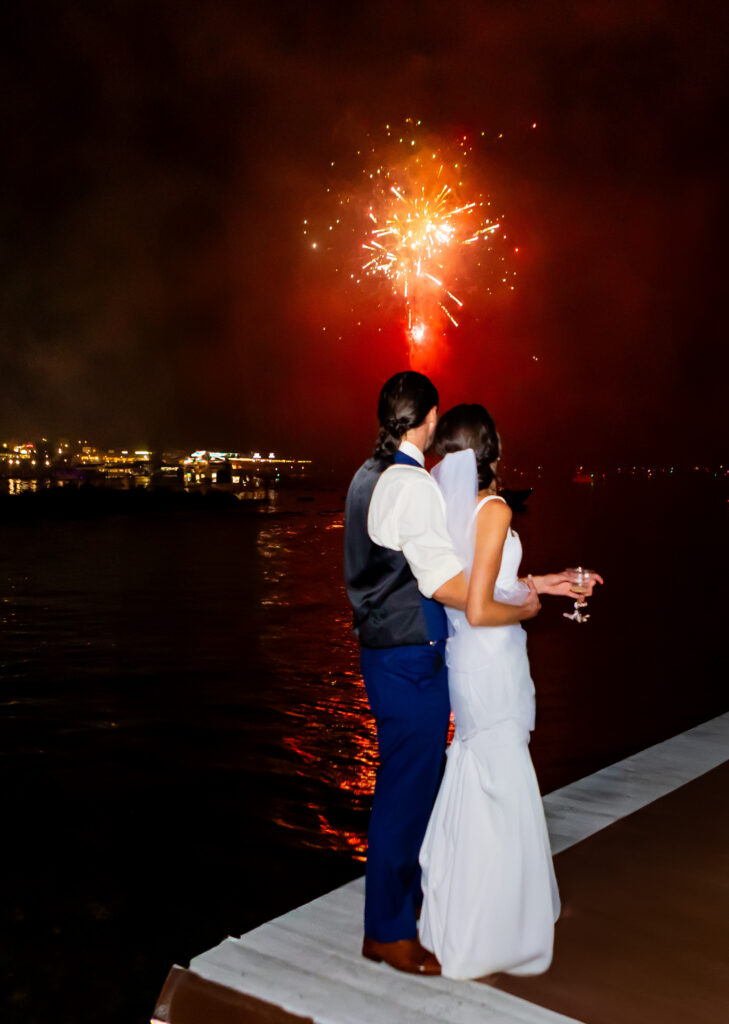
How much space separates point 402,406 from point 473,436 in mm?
297

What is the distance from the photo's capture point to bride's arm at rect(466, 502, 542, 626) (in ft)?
11.2

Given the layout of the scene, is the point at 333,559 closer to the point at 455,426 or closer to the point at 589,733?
the point at 589,733

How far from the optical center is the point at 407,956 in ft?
11.6

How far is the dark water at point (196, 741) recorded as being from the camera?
6.12 metres

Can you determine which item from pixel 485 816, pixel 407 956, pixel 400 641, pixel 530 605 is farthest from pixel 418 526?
pixel 407 956

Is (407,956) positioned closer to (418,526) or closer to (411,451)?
(418,526)

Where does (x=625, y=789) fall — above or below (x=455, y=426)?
below

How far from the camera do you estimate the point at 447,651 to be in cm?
370

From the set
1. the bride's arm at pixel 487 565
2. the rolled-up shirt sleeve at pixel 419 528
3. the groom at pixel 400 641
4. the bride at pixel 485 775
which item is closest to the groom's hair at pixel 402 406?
the groom at pixel 400 641

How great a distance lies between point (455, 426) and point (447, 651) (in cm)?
Result: 89

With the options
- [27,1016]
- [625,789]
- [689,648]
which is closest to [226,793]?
[27,1016]

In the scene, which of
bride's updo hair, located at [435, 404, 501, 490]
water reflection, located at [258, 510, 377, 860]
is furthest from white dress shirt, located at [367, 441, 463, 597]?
water reflection, located at [258, 510, 377, 860]

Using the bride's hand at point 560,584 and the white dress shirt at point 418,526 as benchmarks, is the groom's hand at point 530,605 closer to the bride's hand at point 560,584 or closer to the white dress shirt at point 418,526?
the bride's hand at point 560,584

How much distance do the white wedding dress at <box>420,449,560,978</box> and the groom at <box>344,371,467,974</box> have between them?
0.09 metres
